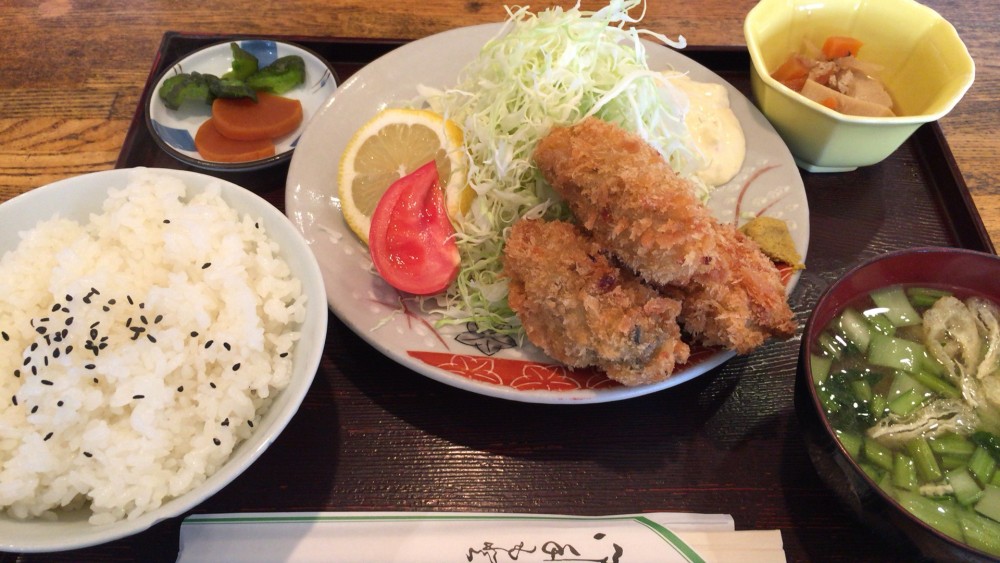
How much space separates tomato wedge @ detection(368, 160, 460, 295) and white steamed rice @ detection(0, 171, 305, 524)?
0.43 metres

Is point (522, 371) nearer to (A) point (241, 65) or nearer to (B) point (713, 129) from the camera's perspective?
(B) point (713, 129)

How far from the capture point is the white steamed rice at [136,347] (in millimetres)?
1397

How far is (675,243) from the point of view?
1.71 meters

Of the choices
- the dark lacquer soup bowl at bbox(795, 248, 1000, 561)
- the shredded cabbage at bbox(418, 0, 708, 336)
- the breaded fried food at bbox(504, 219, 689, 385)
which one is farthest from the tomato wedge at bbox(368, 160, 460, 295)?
the dark lacquer soup bowl at bbox(795, 248, 1000, 561)

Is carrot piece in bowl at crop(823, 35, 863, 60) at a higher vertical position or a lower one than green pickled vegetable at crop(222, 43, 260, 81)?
higher

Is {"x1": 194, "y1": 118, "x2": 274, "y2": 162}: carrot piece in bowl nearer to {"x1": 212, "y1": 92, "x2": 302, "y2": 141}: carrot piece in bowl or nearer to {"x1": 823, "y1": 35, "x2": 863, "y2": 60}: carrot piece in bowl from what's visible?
{"x1": 212, "y1": 92, "x2": 302, "y2": 141}: carrot piece in bowl

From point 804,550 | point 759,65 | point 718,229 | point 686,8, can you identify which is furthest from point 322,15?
point 804,550

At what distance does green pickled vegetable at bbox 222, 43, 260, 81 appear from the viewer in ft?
9.13

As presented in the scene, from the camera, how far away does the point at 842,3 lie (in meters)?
2.64

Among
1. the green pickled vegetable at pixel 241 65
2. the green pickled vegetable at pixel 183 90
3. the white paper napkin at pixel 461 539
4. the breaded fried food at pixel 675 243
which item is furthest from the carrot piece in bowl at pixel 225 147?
the white paper napkin at pixel 461 539

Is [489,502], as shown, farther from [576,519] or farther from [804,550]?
[804,550]

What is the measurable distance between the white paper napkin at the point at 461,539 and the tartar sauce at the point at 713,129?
1.42m

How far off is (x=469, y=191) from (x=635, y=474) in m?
1.23

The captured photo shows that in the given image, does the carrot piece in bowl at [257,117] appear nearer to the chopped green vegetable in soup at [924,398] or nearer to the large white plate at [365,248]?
the large white plate at [365,248]
